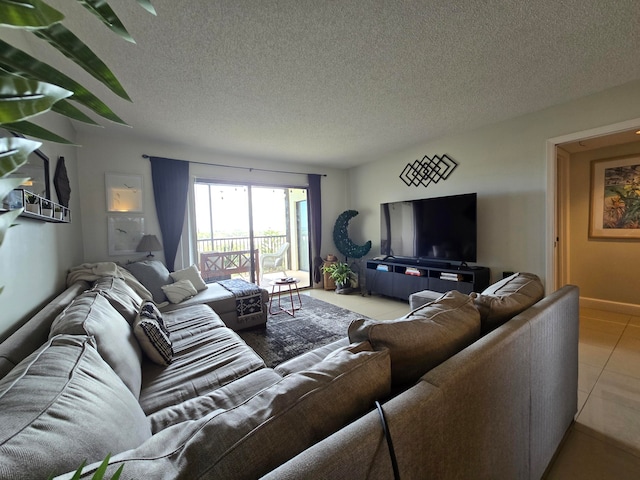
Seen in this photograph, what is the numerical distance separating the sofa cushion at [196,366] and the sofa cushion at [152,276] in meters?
1.08

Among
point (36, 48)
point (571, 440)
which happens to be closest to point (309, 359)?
point (571, 440)

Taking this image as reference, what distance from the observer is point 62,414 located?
0.62m

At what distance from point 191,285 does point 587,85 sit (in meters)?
4.41

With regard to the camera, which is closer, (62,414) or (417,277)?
(62,414)

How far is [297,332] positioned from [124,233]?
2621mm

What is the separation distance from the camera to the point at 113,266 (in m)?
2.65

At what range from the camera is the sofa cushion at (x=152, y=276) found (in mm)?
2937

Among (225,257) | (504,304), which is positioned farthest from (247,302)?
(504,304)

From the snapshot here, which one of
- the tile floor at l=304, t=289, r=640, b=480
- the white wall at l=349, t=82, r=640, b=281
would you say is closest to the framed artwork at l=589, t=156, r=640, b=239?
the tile floor at l=304, t=289, r=640, b=480

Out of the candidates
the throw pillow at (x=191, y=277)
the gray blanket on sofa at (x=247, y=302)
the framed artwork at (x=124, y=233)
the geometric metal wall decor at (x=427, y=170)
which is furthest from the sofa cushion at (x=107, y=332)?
the geometric metal wall decor at (x=427, y=170)

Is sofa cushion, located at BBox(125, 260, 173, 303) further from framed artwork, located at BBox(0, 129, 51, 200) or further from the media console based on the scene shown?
the media console

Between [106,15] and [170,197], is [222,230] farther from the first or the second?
[106,15]

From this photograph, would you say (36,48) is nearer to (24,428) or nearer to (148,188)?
(148,188)

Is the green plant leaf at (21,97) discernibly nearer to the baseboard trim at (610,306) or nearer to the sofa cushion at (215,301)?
the sofa cushion at (215,301)
